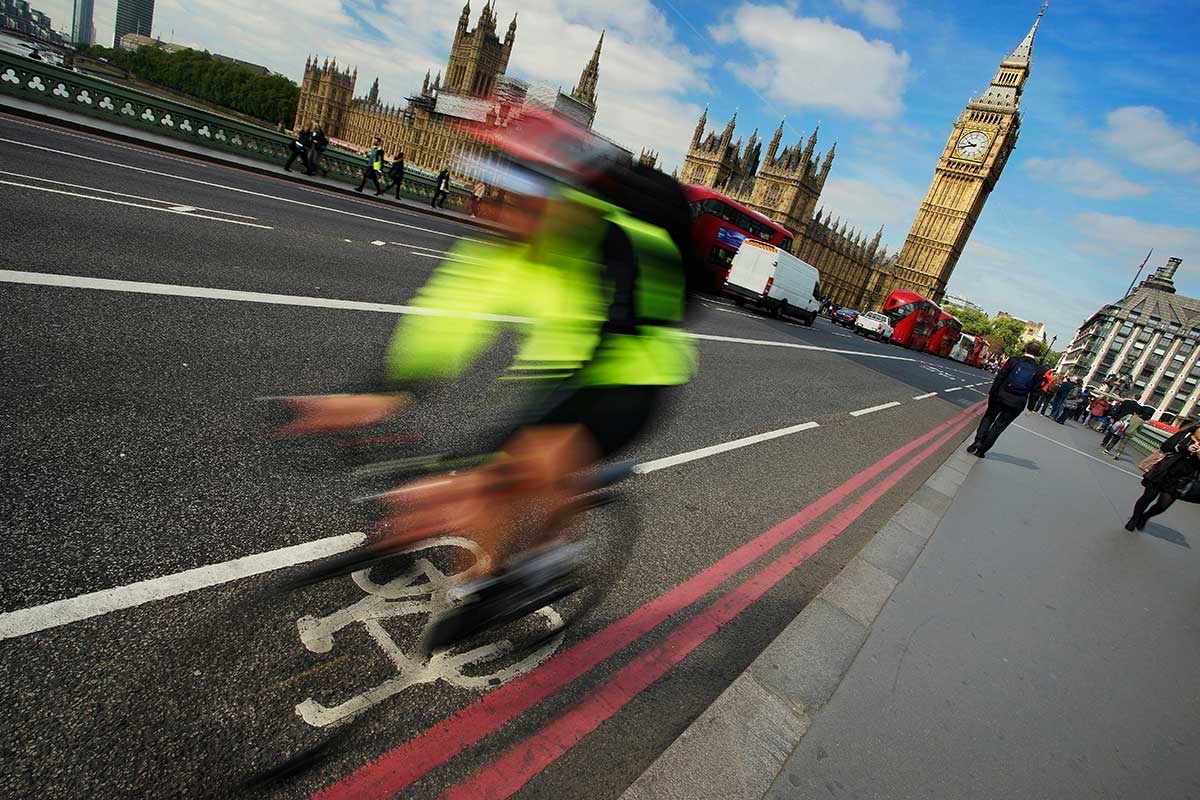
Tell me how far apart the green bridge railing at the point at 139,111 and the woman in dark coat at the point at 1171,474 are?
12.2 m

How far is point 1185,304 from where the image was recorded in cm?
9550

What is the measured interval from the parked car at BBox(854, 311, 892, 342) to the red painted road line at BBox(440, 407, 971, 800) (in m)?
34.2

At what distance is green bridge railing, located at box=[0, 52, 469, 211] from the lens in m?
14.5

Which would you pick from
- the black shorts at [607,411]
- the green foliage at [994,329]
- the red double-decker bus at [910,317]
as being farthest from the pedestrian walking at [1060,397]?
the green foliage at [994,329]

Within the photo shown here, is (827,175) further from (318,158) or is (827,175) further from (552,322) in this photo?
(552,322)

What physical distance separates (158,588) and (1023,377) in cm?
989

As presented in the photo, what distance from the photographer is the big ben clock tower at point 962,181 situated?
83.1 meters

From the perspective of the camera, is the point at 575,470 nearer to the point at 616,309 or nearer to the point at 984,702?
the point at 616,309

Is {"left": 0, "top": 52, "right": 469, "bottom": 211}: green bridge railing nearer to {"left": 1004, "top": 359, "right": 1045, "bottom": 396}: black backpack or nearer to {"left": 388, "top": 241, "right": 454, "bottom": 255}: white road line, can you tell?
{"left": 388, "top": 241, "right": 454, "bottom": 255}: white road line

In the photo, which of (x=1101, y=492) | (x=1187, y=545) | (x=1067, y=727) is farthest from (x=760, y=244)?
(x=1067, y=727)

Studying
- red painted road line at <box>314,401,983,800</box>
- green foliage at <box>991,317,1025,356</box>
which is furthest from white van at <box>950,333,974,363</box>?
green foliage at <box>991,317,1025,356</box>

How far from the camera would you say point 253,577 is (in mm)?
2246

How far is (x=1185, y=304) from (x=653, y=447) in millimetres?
133566

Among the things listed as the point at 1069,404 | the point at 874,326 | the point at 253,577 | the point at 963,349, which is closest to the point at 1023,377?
the point at 253,577
